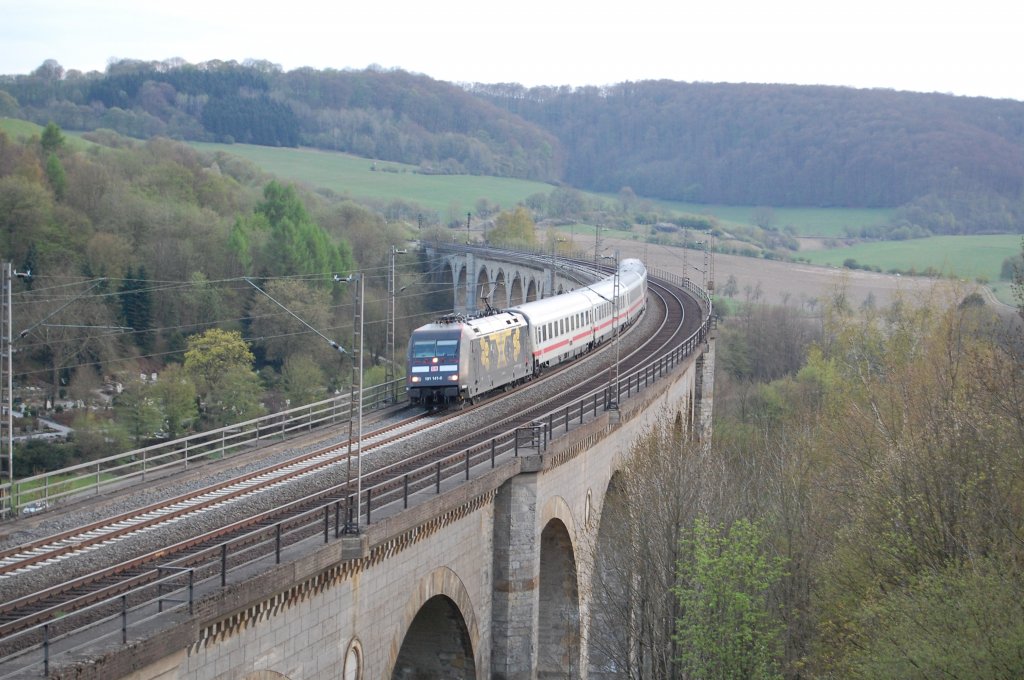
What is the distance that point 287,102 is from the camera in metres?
178

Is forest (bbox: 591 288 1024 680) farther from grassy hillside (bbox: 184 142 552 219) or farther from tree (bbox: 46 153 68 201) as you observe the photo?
grassy hillside (bbox: 184 142 552 219)

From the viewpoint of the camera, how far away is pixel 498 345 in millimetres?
39938

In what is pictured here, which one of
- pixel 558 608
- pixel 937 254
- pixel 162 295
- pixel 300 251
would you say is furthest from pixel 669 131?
pixel 558 608

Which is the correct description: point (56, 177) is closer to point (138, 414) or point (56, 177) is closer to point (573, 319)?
point (138, 414)

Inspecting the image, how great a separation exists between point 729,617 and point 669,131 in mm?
175692

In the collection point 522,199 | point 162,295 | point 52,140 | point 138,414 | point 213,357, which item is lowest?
point 138,414

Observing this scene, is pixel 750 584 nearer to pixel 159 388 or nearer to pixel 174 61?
pixel 159 388

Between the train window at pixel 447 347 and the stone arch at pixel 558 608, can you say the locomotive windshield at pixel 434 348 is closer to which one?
the train window at pixel 447 347

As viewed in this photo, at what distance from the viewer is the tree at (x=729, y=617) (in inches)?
953

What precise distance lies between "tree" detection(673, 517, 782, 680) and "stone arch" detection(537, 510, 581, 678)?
15.5ft

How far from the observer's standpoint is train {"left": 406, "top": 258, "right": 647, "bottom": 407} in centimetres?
3578

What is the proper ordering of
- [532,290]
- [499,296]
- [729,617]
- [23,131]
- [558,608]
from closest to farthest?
[729,617]
[558,608]
[532,290]
[499,296]
[23,131]

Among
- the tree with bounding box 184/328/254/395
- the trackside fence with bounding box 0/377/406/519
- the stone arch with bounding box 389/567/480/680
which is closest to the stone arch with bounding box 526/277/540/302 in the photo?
the tree with bounding box 184/328/254/395

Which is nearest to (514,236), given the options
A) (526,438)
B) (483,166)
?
(483,166)
